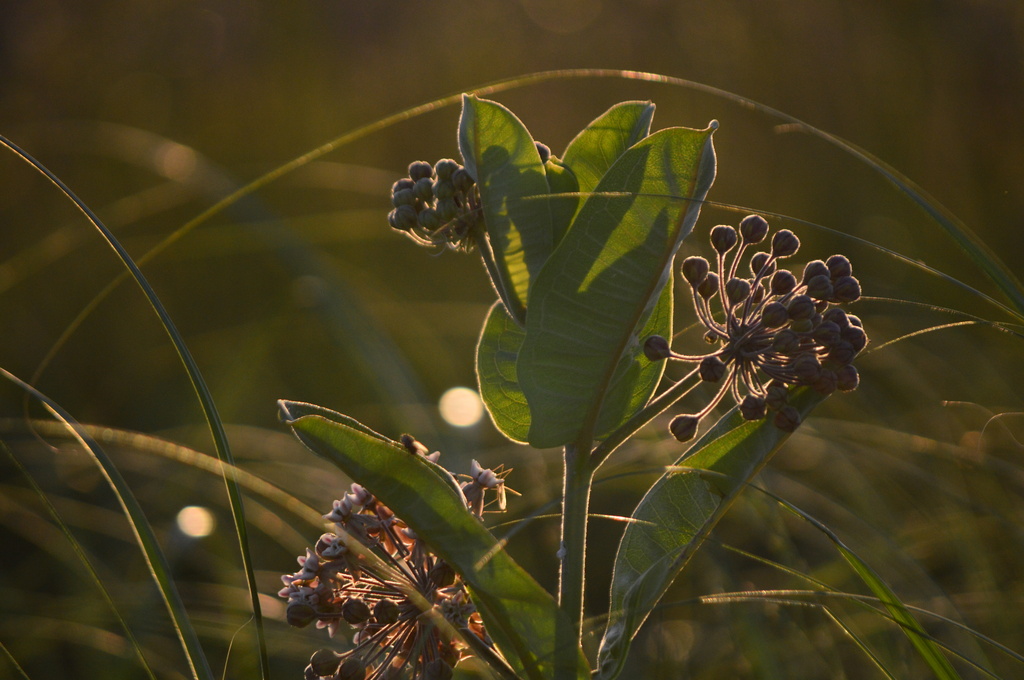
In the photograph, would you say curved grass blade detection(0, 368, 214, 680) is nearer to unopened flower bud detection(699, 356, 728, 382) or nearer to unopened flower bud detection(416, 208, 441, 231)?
unopened flower bud detection(416, 208, 441, 231)

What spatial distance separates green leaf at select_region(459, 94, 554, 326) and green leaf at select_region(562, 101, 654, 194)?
133 millimetres

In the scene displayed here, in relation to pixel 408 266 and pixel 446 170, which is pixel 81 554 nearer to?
pixel 446 170

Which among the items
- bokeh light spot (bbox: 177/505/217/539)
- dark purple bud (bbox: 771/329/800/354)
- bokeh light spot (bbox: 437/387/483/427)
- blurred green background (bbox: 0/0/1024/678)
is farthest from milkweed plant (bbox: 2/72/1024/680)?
bokeh light spot (bbox: 437/387/483/427)

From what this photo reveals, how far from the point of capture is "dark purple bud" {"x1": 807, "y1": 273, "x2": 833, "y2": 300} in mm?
1470

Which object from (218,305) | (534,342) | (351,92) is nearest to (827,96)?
(351,92)

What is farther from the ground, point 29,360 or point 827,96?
point 29,360

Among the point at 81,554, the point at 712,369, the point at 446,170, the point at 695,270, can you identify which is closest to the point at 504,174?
the point at 446,170

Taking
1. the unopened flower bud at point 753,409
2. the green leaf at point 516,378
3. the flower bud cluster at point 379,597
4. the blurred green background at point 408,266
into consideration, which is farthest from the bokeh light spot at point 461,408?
the unopened flower bud at point 753,409

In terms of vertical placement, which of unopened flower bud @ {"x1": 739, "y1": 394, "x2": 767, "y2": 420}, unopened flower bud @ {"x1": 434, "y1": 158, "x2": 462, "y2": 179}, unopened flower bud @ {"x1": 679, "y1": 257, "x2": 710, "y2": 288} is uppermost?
unopened flower bud @ {"x1": 434, "y1": 158, "x2": 462, "y2": 179}

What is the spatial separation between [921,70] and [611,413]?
715 cm

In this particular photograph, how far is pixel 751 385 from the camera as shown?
1.46 metres

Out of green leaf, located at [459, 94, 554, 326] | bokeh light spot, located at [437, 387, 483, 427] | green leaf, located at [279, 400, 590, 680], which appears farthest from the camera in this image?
bokeh light spot, located at [437, 387, 483, 427]

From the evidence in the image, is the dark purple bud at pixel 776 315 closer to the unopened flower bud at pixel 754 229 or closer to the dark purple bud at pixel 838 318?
the dark purple bud at pixel 838 318

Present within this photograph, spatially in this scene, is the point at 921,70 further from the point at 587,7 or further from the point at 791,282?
the point at 791,282
